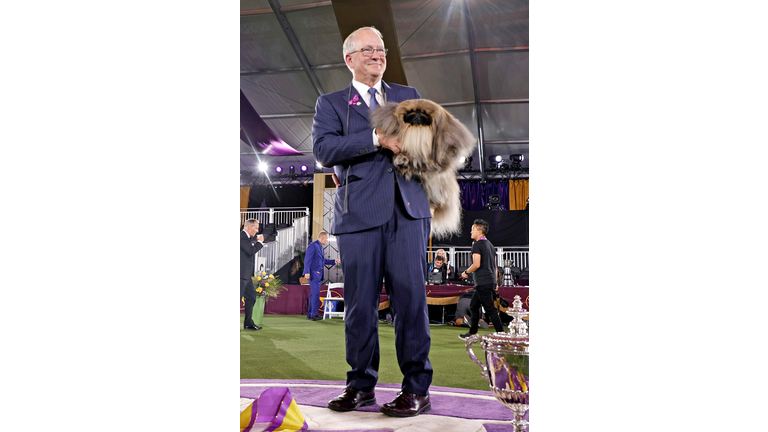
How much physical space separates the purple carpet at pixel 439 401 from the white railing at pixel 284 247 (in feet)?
10.3

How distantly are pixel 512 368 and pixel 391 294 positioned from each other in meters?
0.42

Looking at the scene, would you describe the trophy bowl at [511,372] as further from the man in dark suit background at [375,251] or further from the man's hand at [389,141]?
the man's hand at [389,141]

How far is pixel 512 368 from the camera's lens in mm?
1087

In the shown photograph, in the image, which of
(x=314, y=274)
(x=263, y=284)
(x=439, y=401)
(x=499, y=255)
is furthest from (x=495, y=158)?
(x=439, y=401)

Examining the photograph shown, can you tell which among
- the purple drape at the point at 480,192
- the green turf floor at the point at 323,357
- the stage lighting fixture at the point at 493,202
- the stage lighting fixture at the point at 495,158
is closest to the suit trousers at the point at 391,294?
the green turf floor at the point at 323,357

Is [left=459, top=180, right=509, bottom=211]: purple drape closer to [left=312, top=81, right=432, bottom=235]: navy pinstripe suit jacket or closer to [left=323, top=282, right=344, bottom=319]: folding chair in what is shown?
[left=323, top=282, right=344, bottom=319]: folding chair

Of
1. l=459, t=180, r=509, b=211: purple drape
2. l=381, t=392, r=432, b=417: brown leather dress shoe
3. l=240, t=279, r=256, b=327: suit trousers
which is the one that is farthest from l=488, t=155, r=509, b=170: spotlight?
l=381, t=392, r=432, b=417: brown leather dress shoe

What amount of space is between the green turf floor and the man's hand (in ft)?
3.96

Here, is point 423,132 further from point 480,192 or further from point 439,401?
point 480,192
